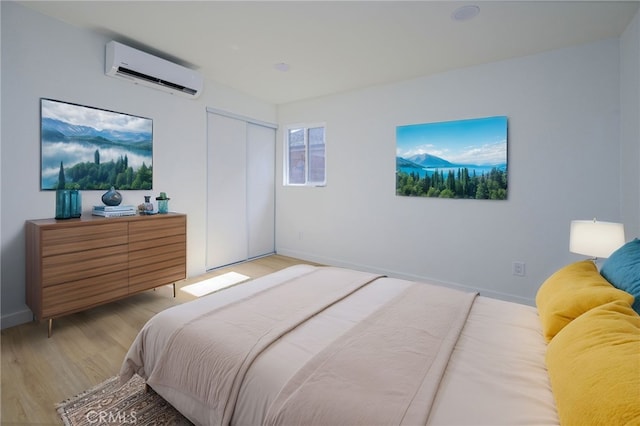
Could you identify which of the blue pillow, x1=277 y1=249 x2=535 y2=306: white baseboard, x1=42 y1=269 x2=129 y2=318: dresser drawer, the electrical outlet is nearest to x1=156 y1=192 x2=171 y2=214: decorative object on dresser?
x1=42 y1=269 x2=129 y2=318: dresser drawer

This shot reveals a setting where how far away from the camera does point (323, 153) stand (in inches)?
183

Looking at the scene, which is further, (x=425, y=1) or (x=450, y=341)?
(x=425, y=1)

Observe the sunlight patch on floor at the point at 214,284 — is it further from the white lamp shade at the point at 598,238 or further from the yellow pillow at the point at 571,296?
the white lamp shade at the point at 598,238

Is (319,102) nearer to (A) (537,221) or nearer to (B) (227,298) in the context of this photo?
(A) (537,221)

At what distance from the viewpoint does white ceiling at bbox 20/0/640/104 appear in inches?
91.7

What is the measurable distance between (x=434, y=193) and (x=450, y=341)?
2611 mm

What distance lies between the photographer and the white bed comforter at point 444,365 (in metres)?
0.92

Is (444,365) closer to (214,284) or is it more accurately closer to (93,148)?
(214,284)

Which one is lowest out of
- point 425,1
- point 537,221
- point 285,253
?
point 285,253

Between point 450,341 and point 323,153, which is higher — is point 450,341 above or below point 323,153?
below

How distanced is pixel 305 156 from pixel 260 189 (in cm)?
91

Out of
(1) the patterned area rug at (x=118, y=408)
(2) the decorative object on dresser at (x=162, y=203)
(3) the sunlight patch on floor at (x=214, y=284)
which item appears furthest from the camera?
(3) the sunlight patch on floor at (x=214, y=284)

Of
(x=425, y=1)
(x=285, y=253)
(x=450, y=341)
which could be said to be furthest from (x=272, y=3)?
(x=285, y=253)

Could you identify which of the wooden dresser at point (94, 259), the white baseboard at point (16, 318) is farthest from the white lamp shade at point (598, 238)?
the white baseboard at point (16, 318)
